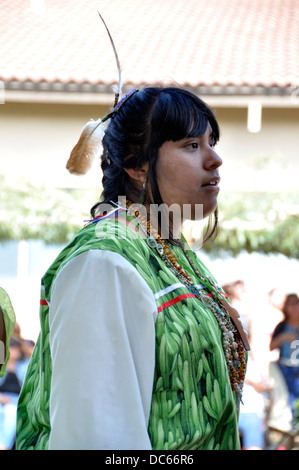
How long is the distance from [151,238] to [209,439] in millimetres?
488

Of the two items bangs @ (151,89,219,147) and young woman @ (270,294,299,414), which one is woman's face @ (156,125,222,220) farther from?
young woman @ (270,294,299,414)

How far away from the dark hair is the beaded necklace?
0.08 meters

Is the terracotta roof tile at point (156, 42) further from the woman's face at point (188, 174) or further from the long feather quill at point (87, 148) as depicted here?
the woman's face at point (188, 174)

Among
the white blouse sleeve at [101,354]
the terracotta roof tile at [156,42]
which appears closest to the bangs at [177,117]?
the white blouse sleeve at [101,354]

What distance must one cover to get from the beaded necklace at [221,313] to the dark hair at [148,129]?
81 millimetres

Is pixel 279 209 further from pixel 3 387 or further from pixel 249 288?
pixel 3 387

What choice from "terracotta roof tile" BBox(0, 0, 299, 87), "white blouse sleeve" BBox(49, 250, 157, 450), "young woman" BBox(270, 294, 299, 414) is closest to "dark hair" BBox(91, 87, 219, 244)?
"white blouse sleeve" BBox(49, 250, 157, 450)

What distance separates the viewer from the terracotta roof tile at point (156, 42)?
878cm

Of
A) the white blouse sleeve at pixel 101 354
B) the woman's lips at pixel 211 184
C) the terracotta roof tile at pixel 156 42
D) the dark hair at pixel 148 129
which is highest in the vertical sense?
the terracotta roof tile at pixel 156 42

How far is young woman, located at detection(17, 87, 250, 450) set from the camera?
4.19 ft

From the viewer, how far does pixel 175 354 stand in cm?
139

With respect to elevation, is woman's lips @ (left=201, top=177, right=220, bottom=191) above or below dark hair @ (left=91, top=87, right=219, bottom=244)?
below

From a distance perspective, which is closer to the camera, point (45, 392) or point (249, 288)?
point (45, 392)

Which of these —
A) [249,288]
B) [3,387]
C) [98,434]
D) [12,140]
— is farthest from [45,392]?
[12,140]
